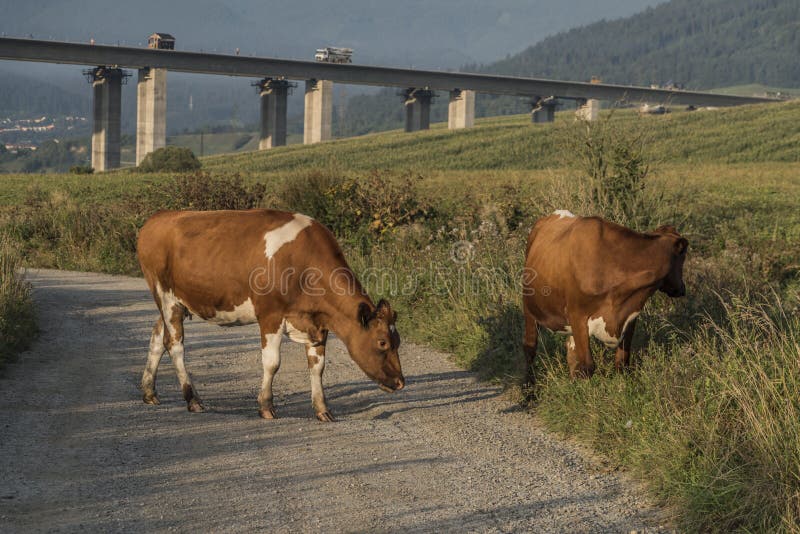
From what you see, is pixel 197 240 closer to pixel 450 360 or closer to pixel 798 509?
pixel 450 360

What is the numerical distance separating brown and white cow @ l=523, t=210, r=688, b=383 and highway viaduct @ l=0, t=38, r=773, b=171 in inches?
2858

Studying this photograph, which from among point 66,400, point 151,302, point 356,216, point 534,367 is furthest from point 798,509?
point 356,216

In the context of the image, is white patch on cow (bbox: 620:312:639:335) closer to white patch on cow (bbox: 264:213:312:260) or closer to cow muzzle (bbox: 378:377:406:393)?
cow muzzle (bbox: 378:377:406:393)

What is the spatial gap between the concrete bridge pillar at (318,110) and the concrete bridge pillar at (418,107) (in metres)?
16.0

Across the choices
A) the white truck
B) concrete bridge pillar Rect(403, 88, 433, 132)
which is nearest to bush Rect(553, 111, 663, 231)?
concrete bridge pillar Rect(403, 88, 433, 132)

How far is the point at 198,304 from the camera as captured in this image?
9.72 m

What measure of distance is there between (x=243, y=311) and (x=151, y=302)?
26.9 feet

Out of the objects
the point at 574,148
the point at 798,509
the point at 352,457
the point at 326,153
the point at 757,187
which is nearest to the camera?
the point at 798,509

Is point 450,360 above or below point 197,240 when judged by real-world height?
below

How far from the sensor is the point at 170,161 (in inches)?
2677

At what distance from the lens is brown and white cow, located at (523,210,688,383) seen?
8953mm

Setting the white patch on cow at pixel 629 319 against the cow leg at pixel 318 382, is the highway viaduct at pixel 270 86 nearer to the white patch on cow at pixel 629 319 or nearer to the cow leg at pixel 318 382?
the white patch on cow at pixel 629 319

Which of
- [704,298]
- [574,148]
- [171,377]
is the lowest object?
[171,377]

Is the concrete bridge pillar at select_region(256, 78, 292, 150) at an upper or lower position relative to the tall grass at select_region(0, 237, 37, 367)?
upper
